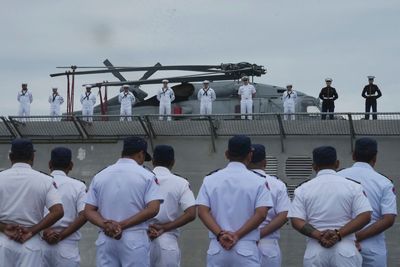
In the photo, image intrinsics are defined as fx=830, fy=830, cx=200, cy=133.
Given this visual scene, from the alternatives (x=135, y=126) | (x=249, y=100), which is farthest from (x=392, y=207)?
(x=249, y=100)

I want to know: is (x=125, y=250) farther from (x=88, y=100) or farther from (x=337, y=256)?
(x=88, y=100)

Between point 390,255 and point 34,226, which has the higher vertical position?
point 34,226

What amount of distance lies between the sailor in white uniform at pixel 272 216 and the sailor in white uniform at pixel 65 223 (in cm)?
182

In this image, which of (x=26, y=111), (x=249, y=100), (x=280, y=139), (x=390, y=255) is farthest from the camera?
(x=26, y=111)

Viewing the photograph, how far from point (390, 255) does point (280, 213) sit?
9.70 metres

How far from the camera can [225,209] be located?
23.7 feet

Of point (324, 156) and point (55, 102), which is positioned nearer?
point (324, 156)

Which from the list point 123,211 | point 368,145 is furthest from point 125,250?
point 368,145

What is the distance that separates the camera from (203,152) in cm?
1977

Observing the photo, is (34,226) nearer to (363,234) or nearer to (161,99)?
(363,234)

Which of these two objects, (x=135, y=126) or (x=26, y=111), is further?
(x=26, y=111)

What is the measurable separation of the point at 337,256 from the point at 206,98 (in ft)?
53.2

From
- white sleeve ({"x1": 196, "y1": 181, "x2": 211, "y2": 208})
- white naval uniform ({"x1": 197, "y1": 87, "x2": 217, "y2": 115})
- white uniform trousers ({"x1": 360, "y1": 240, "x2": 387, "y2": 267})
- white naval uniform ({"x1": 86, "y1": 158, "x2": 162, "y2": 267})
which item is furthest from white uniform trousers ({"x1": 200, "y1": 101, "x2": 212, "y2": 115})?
white sleeve ({"x1": 196, "y1": 181, "x2": 211, "y2": 208})

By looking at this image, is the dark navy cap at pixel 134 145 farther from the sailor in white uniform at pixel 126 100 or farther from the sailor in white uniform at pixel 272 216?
the sailor in white uniform at pixel 126 100
